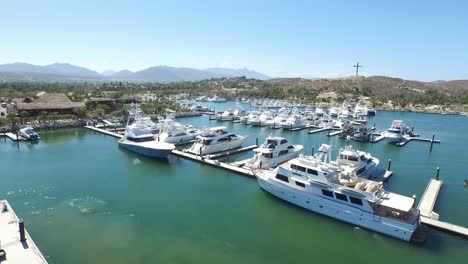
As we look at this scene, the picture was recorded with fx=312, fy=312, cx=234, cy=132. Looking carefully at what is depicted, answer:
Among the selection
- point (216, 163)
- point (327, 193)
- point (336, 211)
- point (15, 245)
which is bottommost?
point (15, 245)

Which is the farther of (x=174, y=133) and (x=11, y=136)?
(x=11, y=136)

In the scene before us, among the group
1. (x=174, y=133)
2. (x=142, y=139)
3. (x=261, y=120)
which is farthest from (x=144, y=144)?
(x=261, y=120)

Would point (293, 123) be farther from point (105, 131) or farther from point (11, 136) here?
point (11, 136)

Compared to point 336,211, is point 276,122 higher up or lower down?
higher up

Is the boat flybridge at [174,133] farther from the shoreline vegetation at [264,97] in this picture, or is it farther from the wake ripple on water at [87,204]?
the shoreline vegetation at [264,97]

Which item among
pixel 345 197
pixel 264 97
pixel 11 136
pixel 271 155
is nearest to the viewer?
pixel 345 197

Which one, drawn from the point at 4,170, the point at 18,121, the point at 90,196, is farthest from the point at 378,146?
the point at 18,121

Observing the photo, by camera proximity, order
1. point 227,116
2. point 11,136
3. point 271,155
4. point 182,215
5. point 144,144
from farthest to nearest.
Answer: point 227,116
point 11,136
point 144,144
point 271,155
point 182,215

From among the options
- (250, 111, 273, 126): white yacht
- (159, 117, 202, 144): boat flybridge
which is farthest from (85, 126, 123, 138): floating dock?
(250, 111, 273, 126): white yacht
